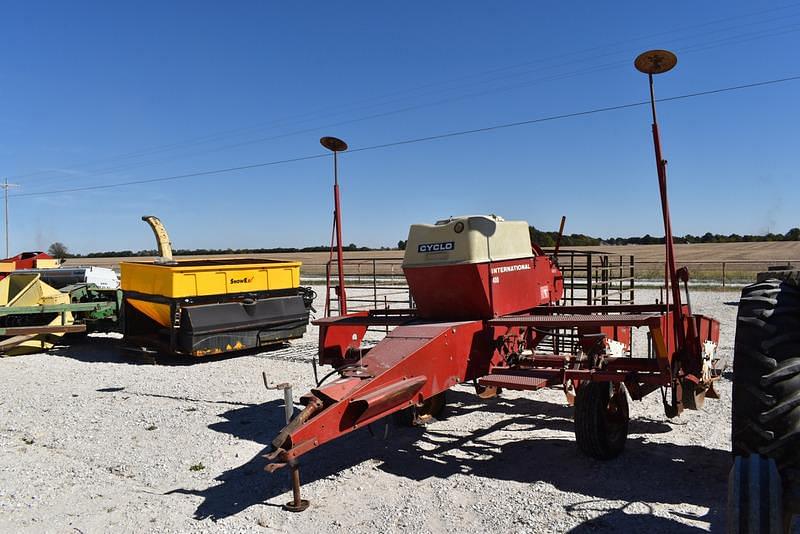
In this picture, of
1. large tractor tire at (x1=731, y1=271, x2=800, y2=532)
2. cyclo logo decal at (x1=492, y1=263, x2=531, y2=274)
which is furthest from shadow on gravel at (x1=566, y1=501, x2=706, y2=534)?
cyclo logo decal at (x1=492, y1=263, x2=531, y2=274)

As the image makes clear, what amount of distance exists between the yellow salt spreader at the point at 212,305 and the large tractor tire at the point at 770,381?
27.4ft

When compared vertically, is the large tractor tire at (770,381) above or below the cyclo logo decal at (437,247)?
below

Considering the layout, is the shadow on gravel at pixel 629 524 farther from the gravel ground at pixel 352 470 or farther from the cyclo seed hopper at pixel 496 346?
the cyclo seed hopper at pixel 496 346

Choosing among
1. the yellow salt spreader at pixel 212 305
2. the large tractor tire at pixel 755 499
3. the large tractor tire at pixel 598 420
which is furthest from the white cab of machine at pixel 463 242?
the yellow salt spreader at pixel 212 305

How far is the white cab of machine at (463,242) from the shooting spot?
5430mm

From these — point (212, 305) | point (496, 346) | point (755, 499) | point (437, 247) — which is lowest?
point (755, 499)

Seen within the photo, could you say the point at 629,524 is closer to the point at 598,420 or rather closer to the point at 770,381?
the point at 598,420

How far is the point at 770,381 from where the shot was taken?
10.2ft

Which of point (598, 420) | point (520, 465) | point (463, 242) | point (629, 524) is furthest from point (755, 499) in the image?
point (463, 242)

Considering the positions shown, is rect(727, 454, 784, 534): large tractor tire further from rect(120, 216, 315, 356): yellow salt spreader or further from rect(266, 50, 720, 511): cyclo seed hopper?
rect(120, 216, 315, 356): yellow salt spreader

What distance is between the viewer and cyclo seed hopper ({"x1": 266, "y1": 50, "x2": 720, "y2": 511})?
4.44m

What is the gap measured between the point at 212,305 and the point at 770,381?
896 cm

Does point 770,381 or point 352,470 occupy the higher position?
point 770,381

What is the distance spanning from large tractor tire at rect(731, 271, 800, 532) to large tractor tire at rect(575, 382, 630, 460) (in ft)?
5.75
